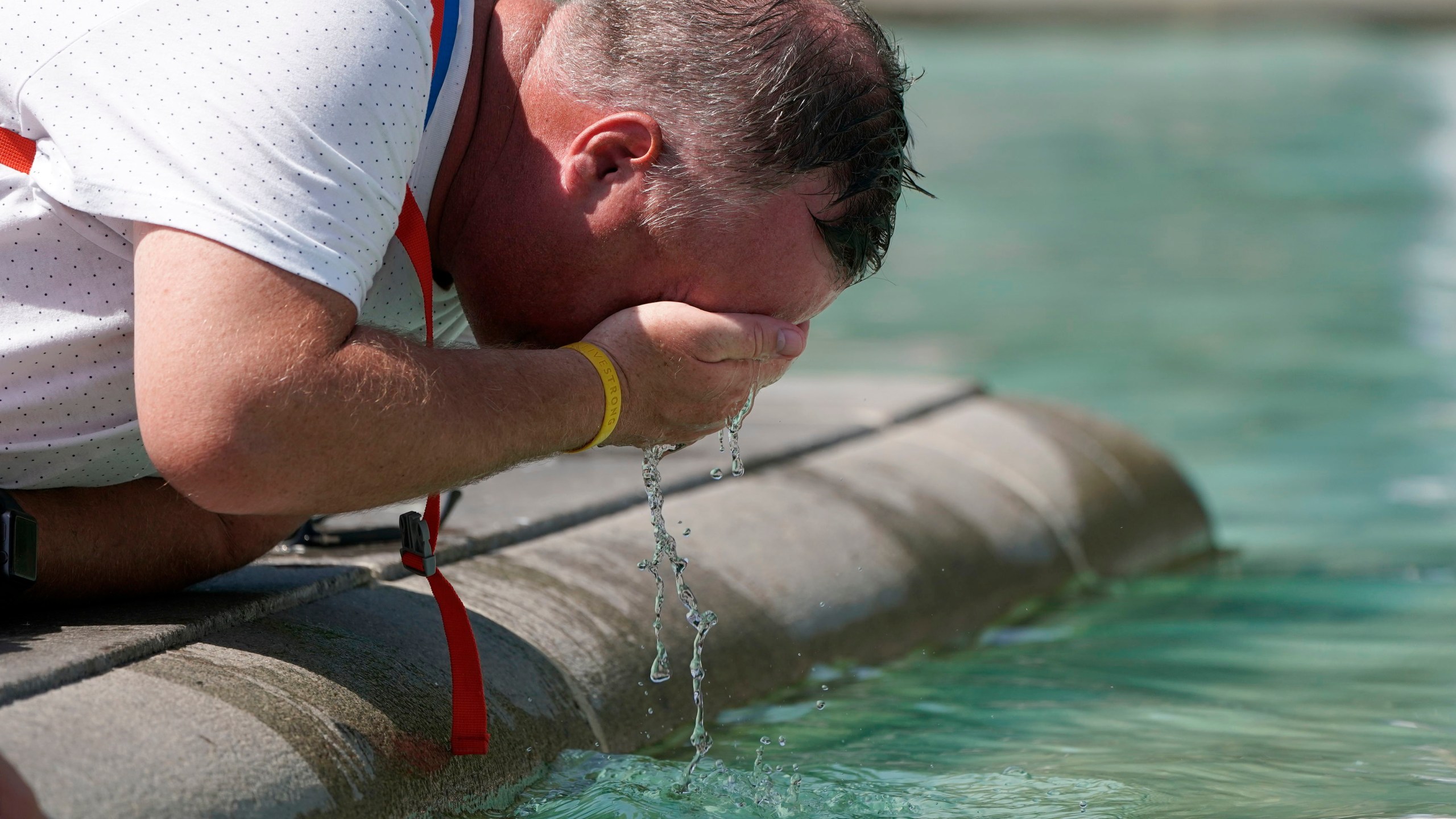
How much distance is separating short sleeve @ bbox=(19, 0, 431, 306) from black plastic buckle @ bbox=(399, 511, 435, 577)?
0.56m

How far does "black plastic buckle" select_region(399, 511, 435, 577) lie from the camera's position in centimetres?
264

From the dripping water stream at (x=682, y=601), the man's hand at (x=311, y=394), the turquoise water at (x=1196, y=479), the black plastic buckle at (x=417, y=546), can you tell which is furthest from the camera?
the turquoise water at (x=1196, y=479)

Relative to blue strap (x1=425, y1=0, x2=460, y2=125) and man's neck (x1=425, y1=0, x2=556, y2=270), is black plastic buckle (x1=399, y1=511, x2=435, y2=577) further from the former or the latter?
blue strap (x1=425, y1=0, x2=460, y2=125)

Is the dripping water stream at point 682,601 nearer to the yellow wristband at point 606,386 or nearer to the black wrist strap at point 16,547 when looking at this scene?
the yellow wristband at point 606,386

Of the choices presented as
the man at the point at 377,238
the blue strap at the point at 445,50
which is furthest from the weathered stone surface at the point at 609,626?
the blue strap at the point at 445,50

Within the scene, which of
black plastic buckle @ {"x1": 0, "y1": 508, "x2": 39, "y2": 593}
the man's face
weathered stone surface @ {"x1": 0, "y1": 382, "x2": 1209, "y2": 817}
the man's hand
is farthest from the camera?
the man's face

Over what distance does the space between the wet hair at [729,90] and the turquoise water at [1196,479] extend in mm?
974

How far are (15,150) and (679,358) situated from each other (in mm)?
921

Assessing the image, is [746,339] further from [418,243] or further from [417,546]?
[417,546]

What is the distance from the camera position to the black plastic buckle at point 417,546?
8.66 feet

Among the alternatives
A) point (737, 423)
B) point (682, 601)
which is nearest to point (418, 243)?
point (737, 423)

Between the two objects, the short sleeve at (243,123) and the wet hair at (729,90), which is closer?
the short sleeve at (243,123)

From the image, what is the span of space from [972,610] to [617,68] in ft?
7.27

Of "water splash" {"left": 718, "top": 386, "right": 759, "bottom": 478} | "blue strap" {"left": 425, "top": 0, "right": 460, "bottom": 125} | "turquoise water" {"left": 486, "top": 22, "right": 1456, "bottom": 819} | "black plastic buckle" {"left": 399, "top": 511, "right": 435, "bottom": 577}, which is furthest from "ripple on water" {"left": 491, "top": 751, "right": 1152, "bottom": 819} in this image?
"blue strap" {"left": 425, "top": 0, "right": 460, "bottom": 125}
